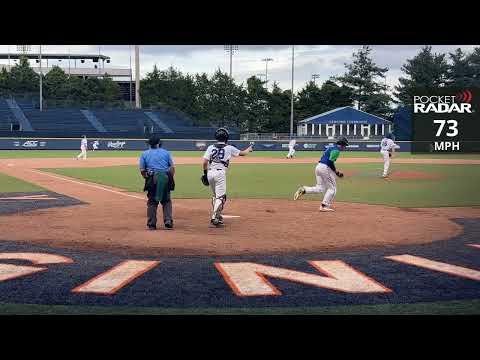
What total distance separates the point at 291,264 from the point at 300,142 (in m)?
47.3

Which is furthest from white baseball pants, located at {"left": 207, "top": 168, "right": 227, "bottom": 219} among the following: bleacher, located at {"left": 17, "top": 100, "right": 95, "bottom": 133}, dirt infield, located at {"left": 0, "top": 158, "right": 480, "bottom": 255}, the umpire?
bleacher, located at {"left": 17, "top": 100, "right": 95, "bottom": 133}

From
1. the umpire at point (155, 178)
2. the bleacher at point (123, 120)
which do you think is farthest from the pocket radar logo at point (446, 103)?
the bleacher at point (123, 120)

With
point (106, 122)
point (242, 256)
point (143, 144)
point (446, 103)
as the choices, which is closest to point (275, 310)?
point (242, 256)

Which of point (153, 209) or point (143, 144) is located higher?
point (143, 144)

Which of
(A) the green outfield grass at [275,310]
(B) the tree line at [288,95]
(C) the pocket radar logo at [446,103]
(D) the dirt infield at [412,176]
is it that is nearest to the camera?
(A) the green outfield grass at [275,310]

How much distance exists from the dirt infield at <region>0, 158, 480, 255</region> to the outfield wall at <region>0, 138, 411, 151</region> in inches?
1349

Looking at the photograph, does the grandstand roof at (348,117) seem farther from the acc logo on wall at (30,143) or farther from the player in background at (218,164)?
the player in background at (218,164)

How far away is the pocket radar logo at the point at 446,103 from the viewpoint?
1134 inches

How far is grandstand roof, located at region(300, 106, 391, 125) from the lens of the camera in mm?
45156

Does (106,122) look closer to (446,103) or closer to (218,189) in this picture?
(446,103)

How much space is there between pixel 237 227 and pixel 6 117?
45397 mm

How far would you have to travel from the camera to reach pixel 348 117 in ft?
148

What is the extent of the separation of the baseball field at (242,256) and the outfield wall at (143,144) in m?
32.7

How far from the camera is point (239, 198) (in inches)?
658
